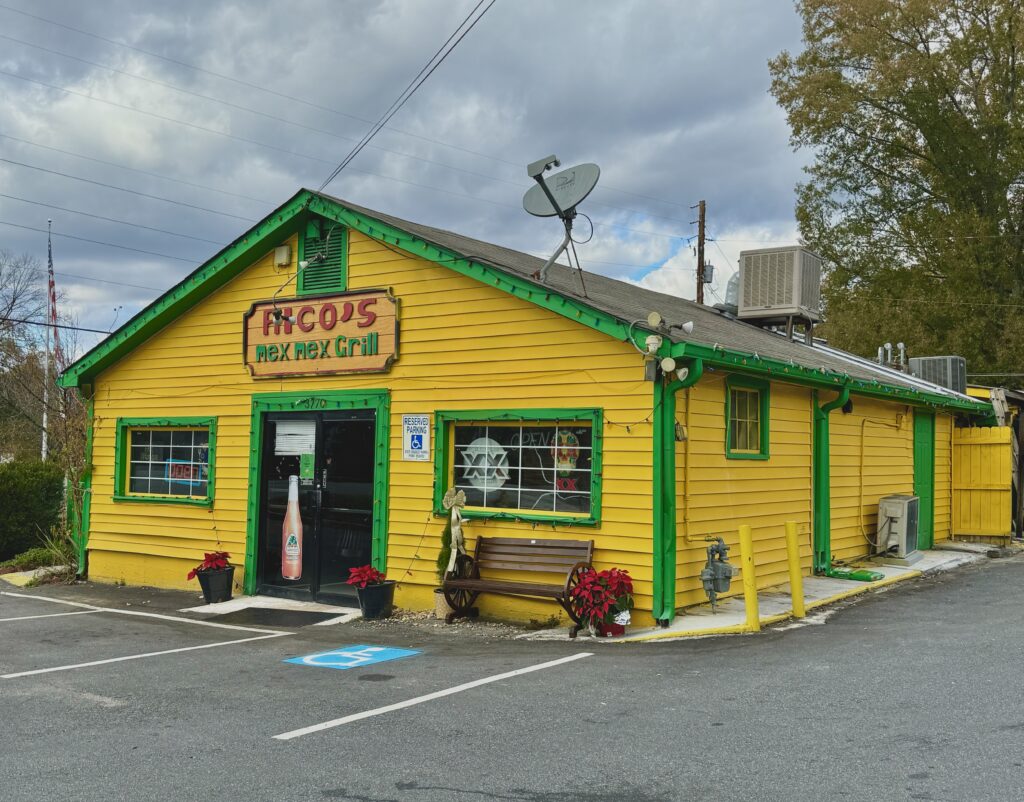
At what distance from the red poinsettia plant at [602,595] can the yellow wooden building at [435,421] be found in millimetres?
223

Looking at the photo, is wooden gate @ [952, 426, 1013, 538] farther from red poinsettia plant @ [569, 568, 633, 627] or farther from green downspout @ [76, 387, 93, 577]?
green downspout @ [76, 387, 93, 577]

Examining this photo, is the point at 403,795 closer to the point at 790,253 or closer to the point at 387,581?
the point at 387,581

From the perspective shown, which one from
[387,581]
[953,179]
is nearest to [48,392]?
[387,581]

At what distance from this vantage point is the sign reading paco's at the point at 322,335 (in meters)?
11.2

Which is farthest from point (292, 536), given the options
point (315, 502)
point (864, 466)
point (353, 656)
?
point (864, 466)

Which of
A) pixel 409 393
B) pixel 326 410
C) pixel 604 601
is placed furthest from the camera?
A: pixel 326 410

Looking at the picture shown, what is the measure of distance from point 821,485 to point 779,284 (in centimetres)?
449

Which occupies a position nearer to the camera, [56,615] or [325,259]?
[56,615]

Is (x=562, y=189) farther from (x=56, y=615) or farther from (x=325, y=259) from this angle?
(x=56, y=615)

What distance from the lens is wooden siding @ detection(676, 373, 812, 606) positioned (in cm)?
927

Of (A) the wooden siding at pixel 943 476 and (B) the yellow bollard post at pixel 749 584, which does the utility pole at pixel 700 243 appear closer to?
(A) the wooden siding at pixel 943 476

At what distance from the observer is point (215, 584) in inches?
464

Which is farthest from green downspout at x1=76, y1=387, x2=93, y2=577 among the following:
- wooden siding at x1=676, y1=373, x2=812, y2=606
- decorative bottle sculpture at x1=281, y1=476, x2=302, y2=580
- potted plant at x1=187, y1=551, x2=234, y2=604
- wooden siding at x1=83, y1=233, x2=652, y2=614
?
wooden siding at x1=676, y1=373, x2=812, y2=606

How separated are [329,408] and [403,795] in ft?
24.6
